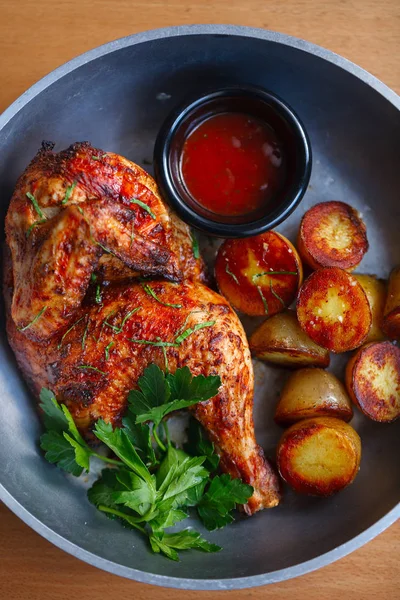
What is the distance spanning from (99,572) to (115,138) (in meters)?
1.40

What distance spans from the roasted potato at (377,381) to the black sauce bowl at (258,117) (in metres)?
0.49

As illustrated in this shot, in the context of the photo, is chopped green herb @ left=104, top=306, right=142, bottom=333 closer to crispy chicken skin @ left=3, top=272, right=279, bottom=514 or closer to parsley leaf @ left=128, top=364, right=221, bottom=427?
crispy chicken skin @ left=3, top=272, right=279, bottom=514

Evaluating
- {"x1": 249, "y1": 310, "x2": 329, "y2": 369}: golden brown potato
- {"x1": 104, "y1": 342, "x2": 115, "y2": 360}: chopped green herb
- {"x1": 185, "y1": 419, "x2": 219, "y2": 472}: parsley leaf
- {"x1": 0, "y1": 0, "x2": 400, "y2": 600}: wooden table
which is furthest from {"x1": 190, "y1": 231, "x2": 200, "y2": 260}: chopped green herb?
{"x1": 0, "y1": 0, "x2": 400, "y2": 600}: wooden table

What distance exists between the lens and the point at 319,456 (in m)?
1.85

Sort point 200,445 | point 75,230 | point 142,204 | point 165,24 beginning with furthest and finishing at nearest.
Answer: point 165,24 < point 200,445 < point 142,204 < point 75,230

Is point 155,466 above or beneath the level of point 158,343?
beneath

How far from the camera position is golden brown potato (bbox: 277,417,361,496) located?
1.83 meters

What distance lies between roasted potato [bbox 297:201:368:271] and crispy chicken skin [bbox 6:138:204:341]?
17.2 inches

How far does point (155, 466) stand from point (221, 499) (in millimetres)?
212

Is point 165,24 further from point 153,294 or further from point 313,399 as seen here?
point 313,399

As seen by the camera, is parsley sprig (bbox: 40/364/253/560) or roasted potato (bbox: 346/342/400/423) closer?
parsley sprig (bbox: 40/364/253/560)

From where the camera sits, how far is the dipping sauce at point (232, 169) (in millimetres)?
1900

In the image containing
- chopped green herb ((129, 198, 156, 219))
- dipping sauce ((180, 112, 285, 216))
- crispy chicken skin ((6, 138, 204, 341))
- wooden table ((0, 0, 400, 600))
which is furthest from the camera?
wooden table ((0, 0, 400, 600))

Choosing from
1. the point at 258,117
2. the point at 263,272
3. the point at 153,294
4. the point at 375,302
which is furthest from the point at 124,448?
the point at 258,117
